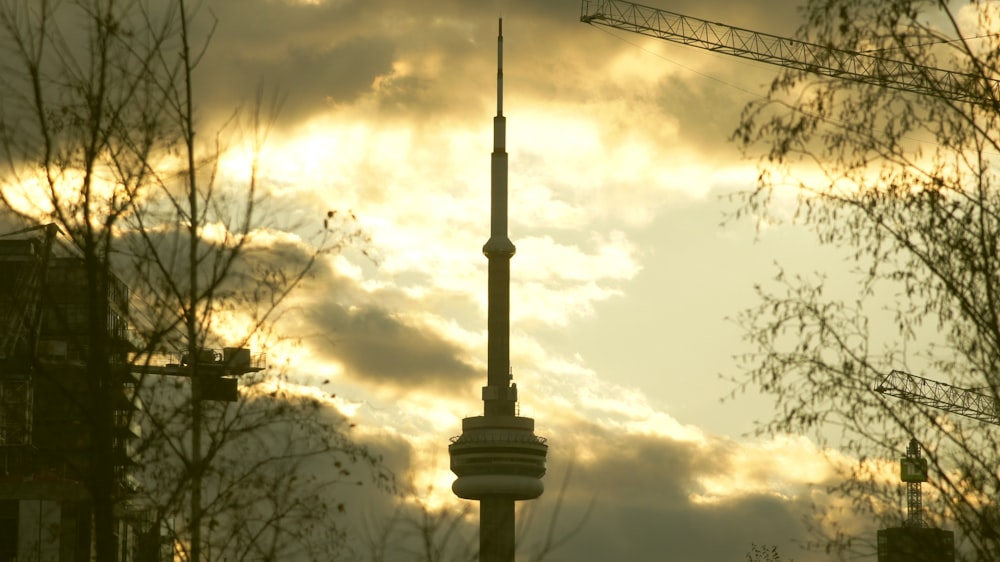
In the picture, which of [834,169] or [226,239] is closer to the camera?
[834,169]

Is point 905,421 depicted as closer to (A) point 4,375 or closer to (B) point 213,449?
(B) point 213,449

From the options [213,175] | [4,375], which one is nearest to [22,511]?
[4,375]

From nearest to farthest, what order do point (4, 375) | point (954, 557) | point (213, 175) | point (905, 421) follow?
1. point (905, 421)
2. point (954, 557)
3. point (213, 175)
4. point (4, 375)

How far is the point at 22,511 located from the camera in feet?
381

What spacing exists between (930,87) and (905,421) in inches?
171

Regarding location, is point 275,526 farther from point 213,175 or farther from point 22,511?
point 22,511

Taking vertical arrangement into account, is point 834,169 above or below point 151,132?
below

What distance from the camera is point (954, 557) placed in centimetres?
1812

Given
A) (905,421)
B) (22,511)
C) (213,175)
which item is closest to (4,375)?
(22,511)

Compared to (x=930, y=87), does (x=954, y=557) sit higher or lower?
lower

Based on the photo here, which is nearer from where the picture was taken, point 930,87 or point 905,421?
point 905,421

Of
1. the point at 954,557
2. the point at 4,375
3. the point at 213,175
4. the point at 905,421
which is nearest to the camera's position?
the point at 905,421

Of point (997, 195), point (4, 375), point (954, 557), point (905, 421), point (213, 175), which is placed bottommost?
point (954, 557)

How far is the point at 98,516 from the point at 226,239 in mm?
4208
